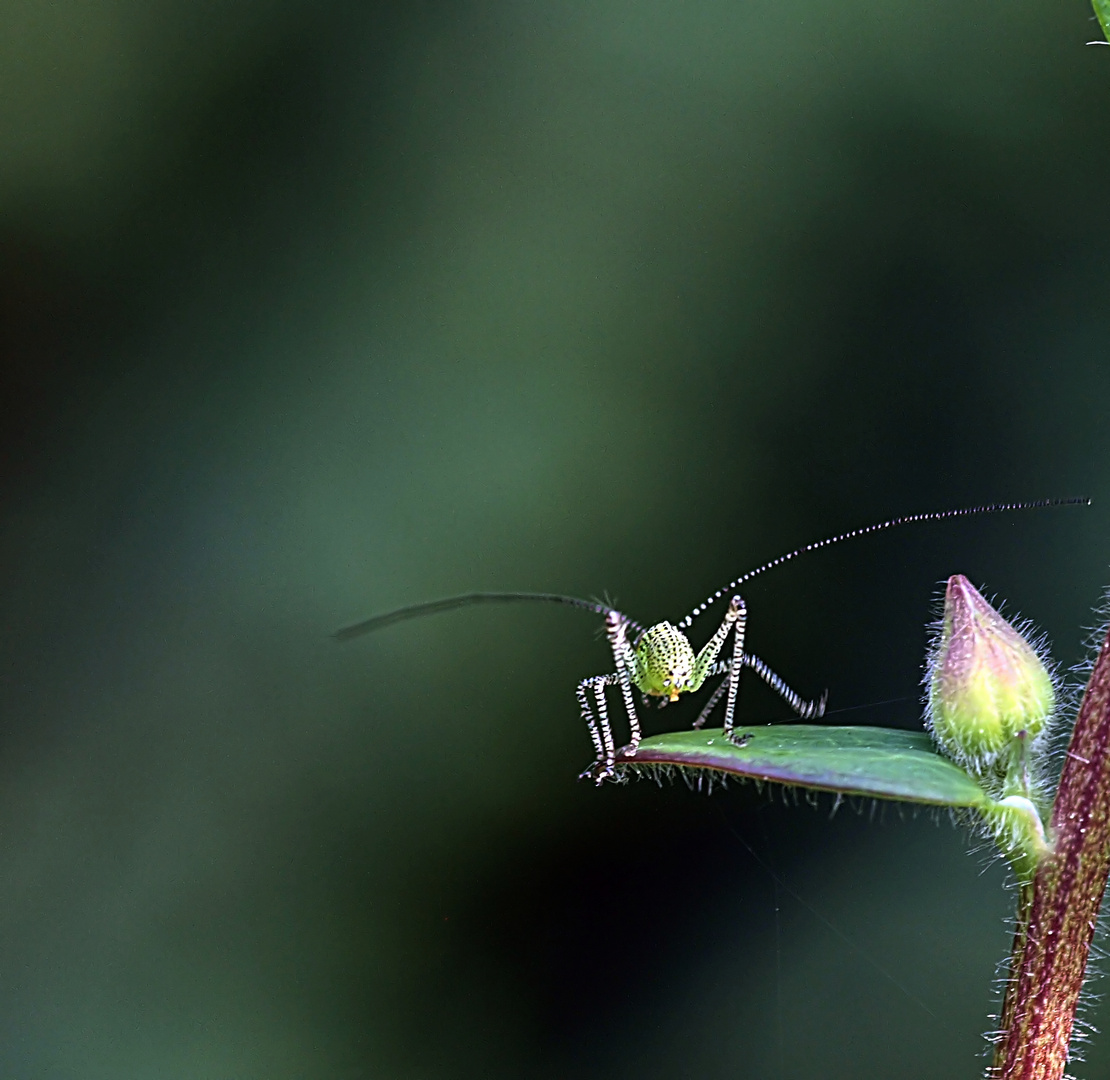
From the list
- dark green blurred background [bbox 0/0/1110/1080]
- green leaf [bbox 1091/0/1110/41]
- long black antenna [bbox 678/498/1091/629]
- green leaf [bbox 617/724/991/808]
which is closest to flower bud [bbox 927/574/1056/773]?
green leaf [bbox 617/724/991/808]

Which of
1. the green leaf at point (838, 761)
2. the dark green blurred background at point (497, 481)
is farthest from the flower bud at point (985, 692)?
the dark green blurred background at point (497, 481)

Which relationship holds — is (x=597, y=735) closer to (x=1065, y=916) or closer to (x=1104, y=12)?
(x=1065, y=916)

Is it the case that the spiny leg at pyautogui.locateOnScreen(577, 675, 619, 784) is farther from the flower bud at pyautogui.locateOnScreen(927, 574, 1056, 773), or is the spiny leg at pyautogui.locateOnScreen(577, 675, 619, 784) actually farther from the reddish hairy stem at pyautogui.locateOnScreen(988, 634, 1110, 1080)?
the reddish hairy stem at pyautogui.locateOnScreen(988, 634, 1110, 1080)

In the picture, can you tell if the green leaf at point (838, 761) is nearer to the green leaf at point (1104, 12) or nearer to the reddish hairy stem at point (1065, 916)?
the reddish hairy stem at point (1065, 916)

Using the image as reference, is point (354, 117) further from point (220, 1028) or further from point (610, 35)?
point (220, 1028)

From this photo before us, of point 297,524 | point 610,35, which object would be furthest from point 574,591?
point 610,35

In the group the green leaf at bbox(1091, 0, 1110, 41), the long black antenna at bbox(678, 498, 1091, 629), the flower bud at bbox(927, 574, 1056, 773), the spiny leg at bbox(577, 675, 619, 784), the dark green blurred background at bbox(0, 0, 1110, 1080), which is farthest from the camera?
the dark green blurred background at bbox(0, 0, 1110, 1080)
